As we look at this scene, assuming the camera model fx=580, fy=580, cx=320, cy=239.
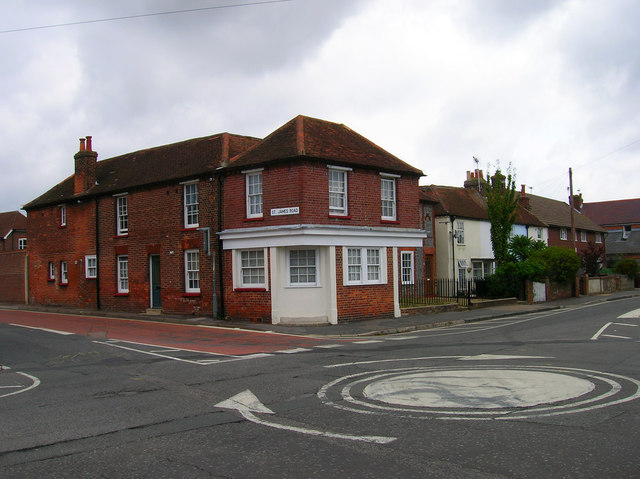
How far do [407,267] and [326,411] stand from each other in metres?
24.7

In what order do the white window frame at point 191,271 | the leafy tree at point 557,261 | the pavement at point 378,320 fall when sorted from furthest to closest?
1. the leafy tree at point 557,261
2. the white window frame at point 191,271
3. the pavement at point 378,320

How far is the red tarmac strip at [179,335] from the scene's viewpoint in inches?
603

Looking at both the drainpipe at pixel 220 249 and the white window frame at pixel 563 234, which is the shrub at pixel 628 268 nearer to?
the white window frame at pixel 563 234

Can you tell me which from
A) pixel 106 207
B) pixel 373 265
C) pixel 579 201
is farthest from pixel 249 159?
pixel 579 201

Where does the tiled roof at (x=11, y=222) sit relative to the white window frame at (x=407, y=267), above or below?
above

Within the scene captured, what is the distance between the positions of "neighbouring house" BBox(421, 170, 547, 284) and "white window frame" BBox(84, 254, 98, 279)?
20816 mm

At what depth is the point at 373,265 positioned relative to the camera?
23031mm

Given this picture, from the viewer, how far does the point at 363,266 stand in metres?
22.5

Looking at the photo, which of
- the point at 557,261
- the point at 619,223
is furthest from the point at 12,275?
the point at 619,223

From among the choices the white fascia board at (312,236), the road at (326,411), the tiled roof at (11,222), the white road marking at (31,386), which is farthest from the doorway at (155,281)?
the tiled roof at (11,222)

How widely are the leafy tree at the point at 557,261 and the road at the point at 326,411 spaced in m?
21.5

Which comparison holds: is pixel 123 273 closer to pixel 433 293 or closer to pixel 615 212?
pixel 433 293

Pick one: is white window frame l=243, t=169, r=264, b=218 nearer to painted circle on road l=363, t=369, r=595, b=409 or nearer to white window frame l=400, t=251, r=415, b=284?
white window frame l=400, t=251, r=415, b=284

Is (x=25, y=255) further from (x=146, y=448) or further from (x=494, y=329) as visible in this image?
(x=146, y=448)
